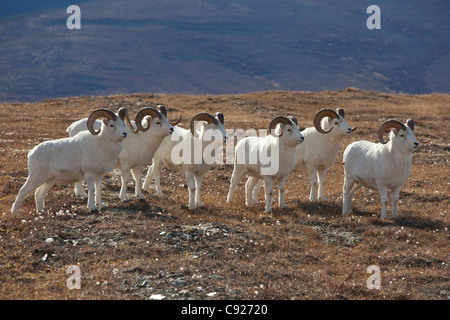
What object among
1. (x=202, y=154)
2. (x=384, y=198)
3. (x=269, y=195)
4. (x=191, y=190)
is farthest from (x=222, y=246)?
(x=384, y=198)

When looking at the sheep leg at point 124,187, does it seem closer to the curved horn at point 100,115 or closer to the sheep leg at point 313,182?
the curved horn at point 100,115

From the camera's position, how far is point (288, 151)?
59.8ft

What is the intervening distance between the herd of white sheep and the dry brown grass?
79 centimetres

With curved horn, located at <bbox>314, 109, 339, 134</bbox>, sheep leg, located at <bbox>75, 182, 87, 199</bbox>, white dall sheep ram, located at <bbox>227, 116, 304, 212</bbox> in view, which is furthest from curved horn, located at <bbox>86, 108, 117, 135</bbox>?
curved horn, located at <bbox>314, 109, 339, 134</bbox>

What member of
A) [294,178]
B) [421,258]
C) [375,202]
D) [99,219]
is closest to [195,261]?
[99,219]

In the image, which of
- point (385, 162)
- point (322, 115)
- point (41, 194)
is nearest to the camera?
point (41, 194)

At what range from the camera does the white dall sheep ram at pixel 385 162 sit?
16766 millimetres

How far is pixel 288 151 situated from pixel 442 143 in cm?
1891

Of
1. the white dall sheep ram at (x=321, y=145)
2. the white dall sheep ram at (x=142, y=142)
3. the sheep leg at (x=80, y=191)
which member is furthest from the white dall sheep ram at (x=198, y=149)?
the sheep leg at (x=80, y=191)

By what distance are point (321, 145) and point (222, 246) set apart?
724 cm

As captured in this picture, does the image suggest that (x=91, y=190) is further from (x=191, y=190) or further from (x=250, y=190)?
(x=250, y=190)

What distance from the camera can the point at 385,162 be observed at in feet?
55.7
